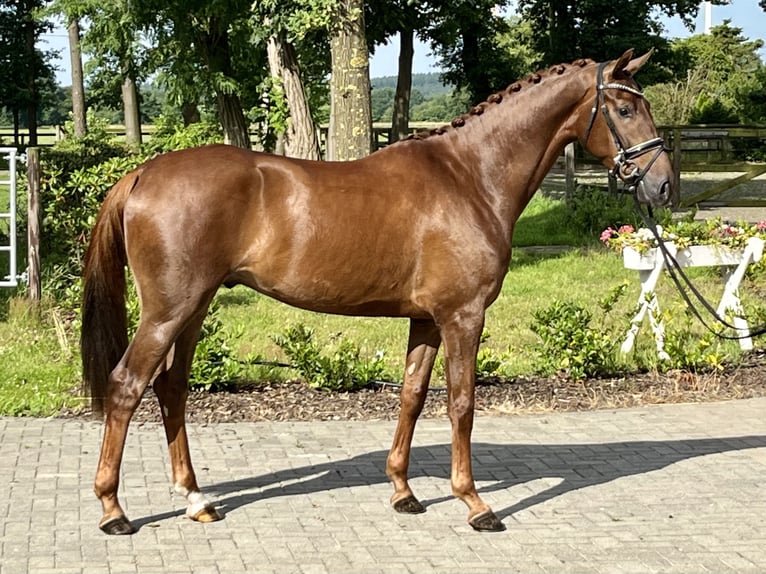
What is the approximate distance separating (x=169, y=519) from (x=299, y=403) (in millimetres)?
2652

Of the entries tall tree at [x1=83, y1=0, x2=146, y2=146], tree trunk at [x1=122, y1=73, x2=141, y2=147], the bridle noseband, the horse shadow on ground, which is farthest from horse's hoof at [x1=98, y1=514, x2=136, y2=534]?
tree trunk at [x1=122, y1=73, x2=141, y2=147]

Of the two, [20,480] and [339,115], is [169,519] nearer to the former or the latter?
[20,480]

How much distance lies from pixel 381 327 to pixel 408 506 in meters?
5.35

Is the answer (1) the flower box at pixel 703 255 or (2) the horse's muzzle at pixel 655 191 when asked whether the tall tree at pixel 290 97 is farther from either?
(2) the horse's muzzle at pixel 655 191

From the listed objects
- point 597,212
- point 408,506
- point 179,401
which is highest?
point 179,401

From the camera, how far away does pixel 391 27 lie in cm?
2986

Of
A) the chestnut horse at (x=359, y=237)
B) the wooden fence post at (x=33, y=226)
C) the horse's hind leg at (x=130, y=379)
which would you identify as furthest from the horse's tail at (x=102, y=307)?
the wooden fence post at (x=33, y=226)

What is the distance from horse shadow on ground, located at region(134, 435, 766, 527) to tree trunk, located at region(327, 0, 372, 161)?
6.91 metres

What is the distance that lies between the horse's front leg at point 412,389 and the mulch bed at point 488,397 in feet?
6.36

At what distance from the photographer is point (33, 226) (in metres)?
11.5

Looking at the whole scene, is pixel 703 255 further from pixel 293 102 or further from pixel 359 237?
pixel 293 102

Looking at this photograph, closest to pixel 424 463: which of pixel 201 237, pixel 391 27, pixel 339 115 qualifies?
pixel 201 237

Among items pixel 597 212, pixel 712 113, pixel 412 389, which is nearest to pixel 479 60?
pixel 712 113

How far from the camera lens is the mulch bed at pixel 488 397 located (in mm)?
8344
